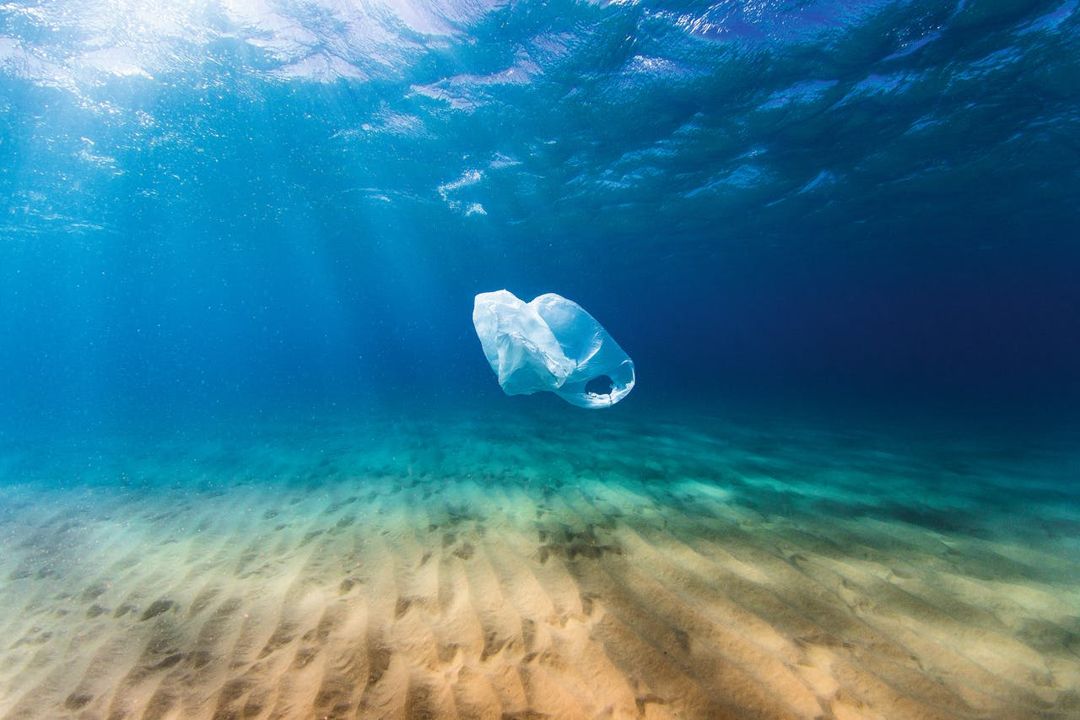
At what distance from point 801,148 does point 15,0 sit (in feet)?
57.2

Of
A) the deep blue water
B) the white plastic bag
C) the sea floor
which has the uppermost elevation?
the deep blue water

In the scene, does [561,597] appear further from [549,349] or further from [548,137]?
[548,137]

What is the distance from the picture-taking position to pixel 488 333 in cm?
513

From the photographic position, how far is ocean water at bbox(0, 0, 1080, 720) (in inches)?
100.0

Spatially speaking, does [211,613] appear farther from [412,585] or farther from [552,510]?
[552,510]

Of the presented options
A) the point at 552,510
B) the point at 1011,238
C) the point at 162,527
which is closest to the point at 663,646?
the point at 552,510

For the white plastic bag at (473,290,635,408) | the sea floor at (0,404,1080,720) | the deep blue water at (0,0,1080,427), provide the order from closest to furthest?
the sea floor at (0,404,1080,720) < the white plastic bag at (473,290,635,408) < the deep blue water at (0,0,1080,427)

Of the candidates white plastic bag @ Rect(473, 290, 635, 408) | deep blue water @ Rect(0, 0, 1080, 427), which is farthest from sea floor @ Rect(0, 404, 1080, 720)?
→ deep blue water @ Rect(0, 0, 1080, 427)

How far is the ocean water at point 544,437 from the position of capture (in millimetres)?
2539

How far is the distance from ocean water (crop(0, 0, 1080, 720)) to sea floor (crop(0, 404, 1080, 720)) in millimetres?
31

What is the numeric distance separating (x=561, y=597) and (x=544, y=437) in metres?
7.20

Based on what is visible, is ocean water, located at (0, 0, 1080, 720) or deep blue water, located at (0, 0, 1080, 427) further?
deep blue water, located at (0, 0, 1080, 427)

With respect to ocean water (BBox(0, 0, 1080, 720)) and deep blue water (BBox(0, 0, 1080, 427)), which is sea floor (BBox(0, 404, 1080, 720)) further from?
deep blue water (BBox(0, 0, 1080, 427))

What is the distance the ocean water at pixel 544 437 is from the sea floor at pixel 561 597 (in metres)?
0.03
